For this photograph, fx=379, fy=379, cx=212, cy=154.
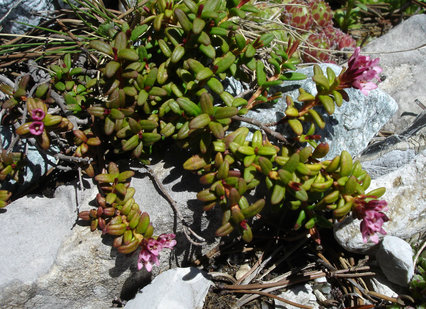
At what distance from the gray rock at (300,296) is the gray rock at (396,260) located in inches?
18.9

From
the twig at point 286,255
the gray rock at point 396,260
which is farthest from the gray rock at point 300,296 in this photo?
the gray rock at point 396,260

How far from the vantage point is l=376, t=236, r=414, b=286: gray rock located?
2.26m

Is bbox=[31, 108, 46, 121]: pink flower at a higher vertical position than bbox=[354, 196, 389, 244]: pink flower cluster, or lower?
higher

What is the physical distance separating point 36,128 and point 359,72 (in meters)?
1.91

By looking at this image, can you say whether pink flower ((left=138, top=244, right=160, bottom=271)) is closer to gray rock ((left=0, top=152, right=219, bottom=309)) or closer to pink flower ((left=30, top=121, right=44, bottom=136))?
gray rock ((left=0, top=152, right=219, bottom=309))

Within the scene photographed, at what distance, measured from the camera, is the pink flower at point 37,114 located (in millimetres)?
2139

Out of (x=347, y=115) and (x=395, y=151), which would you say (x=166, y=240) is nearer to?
(x=347, y=115)

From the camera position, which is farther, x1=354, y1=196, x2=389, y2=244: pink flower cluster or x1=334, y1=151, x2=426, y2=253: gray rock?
x1=334, y1=151, x2=426, y2=253: gray rock

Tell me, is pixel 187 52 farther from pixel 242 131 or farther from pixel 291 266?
pixel 291 266

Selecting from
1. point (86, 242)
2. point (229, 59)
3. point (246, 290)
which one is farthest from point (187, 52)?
point (246, 290)

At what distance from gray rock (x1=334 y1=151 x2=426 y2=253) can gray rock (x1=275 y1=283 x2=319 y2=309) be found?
37 centimetres

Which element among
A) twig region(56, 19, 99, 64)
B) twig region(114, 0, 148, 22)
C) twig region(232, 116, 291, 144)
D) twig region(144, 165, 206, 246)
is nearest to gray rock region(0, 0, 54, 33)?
twig region(56, 19, 99, 64)

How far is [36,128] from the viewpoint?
2.13 metres

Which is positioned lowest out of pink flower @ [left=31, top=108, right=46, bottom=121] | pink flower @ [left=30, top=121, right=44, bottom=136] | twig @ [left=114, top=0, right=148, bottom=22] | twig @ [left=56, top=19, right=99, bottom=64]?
pink flower @ [left=30, top=121, right=44, bottom=136]
